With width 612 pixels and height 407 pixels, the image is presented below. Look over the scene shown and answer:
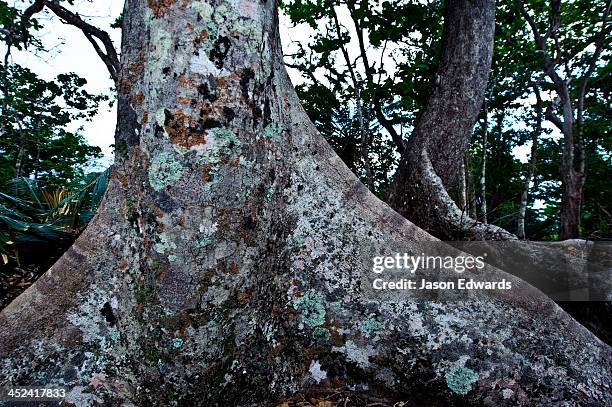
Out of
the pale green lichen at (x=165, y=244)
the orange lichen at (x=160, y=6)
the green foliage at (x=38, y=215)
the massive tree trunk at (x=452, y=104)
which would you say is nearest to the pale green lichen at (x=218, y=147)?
the pale green lichen at (x=165, y=244)

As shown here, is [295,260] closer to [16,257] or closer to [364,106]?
[16,257]

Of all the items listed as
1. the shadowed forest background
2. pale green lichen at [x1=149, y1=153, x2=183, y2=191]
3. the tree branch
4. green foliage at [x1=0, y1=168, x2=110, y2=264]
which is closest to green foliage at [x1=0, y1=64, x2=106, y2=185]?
the shadowed forest background

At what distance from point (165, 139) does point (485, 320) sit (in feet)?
4.95

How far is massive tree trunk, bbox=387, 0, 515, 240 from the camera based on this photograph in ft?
11.0

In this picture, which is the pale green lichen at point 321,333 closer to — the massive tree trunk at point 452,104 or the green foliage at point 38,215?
the massive tree trunk at point 452,104

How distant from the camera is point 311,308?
1.63 metres

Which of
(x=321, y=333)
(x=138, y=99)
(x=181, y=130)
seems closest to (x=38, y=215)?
(x=138, y=99)

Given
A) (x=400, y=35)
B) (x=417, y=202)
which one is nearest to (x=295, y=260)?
(x=417, y=202)

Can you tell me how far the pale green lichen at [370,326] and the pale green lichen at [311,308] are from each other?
0.60 feet

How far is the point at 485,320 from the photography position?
5.22 ft

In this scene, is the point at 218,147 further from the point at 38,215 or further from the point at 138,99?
the point at 38,215

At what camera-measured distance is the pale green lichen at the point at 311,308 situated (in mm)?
1616

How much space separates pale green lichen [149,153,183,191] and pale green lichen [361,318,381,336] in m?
0.99

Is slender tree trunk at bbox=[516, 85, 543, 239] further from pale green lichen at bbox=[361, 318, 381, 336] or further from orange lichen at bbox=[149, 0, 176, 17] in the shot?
orange lichen at bbox=[149, 0, 176, 17]
